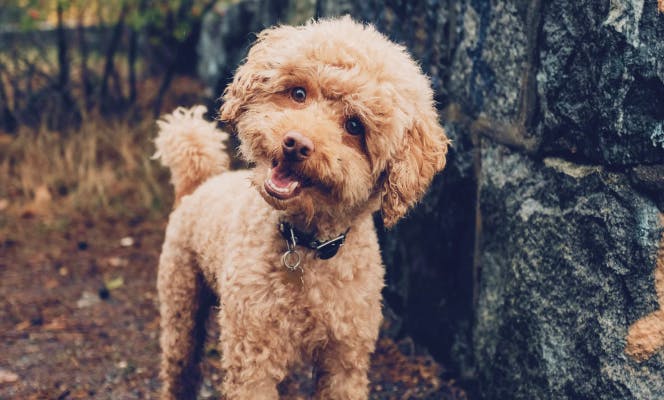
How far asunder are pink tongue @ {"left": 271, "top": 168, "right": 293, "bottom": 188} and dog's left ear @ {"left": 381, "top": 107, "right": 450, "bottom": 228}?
0.34m

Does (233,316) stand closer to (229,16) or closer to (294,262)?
(294,262)

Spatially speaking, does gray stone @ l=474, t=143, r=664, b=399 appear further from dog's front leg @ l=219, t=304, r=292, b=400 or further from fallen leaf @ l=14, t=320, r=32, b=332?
fallen leaf @ l=14, t=320, r=32, b=332

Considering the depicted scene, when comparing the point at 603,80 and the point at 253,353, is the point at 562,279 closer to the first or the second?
the point at 603,80

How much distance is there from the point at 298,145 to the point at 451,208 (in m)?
1.43

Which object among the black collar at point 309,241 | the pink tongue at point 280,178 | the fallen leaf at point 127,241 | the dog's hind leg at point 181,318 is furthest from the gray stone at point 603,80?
the fallen leaf at point 127,241

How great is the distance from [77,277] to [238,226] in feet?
8.25

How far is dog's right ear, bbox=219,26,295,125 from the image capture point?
2.23m

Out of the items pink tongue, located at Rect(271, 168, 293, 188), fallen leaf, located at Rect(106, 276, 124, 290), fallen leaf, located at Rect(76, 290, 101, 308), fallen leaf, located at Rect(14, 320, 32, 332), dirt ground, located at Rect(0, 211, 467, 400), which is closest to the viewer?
pink tongue, located at Rect(271, 168, 293, 188)

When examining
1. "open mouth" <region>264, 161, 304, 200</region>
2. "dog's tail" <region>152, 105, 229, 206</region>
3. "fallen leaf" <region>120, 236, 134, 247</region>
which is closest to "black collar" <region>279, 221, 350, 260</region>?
"open mouth" <region>264, 161, 304, 200</region>

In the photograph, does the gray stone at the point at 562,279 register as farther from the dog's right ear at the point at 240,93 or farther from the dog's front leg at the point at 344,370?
the dog's right ear at the point at 240,93

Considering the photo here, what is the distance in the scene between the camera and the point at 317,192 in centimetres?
213

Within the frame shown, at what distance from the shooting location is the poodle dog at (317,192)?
209cm

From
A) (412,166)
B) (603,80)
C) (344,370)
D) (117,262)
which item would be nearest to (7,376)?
(117,262)

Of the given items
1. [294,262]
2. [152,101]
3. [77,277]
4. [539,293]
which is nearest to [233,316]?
[294,262]
